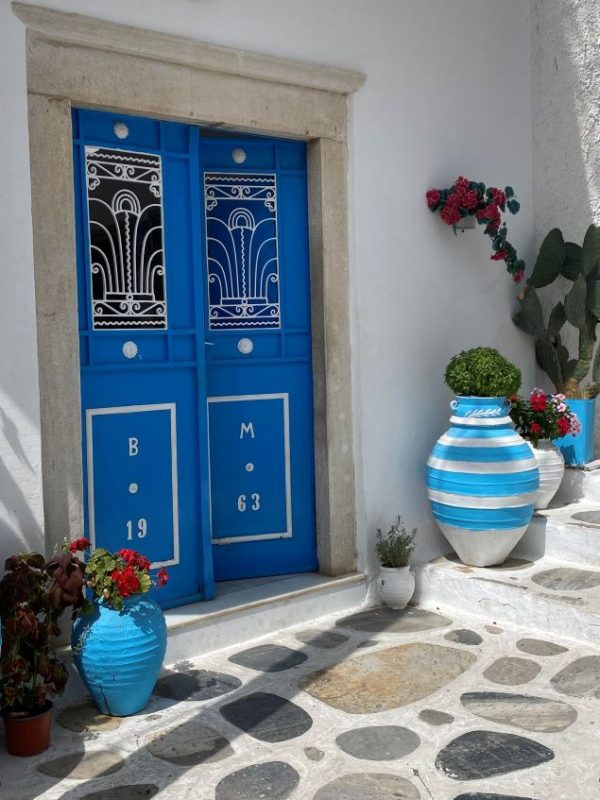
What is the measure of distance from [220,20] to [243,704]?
3.28 m

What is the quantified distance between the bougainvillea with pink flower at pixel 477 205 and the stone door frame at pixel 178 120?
2.27 ft

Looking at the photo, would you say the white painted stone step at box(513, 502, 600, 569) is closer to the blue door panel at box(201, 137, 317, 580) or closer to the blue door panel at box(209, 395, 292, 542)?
the blue door panel at box(201, 137, 317, 580)

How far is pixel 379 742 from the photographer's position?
3.56 metres

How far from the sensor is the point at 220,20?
461cm

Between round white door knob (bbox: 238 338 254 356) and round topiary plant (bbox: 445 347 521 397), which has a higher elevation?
round white door knob (bbox: 238 338 254 356)

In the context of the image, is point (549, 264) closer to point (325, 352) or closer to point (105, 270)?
point (325, 352)

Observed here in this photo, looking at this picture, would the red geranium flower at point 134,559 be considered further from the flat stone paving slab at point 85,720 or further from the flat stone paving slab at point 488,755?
the flat stone paving slab at point 488,755

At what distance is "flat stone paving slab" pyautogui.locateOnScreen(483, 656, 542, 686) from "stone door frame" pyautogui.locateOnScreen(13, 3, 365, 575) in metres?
1.21

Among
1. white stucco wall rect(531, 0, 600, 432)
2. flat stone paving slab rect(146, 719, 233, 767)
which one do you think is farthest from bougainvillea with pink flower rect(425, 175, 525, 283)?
flat stone paving slab rect(146, 719, 233, 767)

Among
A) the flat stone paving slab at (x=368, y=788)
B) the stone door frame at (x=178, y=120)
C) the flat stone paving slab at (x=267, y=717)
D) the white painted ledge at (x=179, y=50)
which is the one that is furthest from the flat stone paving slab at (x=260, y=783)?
the white painted ledge at (x=179, y=50)

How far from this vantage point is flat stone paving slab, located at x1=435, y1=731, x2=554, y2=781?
3.30 meters

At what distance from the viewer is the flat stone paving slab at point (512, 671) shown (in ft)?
13.5

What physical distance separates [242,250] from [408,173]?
115 cm

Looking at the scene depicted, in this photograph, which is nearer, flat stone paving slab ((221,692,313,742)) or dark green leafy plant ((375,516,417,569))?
flat stone paving slab ((221,692,313,742))
